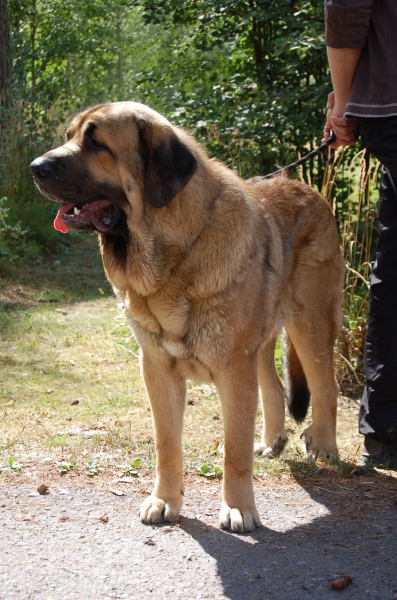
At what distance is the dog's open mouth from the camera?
3.39 metres

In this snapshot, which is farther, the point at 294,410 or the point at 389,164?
the point at 294,410

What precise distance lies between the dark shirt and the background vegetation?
2497 mm

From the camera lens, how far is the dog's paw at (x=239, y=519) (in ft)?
11.2

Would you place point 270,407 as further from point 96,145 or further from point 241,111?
point 241,111

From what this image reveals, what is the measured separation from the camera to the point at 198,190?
3.46 meters

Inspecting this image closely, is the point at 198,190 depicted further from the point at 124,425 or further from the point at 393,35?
the point at 124,425

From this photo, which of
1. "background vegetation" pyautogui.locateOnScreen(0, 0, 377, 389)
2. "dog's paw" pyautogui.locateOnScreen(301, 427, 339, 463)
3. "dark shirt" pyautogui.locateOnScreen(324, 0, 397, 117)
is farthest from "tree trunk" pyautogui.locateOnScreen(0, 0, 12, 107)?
"dark shirt" pyautogui.locateOnScreen(324, 0, 397, 117)

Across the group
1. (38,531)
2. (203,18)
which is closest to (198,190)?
(38,531)

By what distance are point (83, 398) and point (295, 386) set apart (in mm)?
1783

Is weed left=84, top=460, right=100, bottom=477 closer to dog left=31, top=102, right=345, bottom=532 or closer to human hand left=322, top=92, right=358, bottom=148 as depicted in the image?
dog left=31, top=102, right=345, bottom=532

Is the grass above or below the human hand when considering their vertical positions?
below

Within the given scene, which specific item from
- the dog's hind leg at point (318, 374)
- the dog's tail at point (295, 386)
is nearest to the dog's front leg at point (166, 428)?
the dog's hind leg at point (318, 374)

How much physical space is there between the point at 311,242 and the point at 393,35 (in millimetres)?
1519

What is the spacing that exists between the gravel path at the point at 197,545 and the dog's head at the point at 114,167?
4.47 ft
